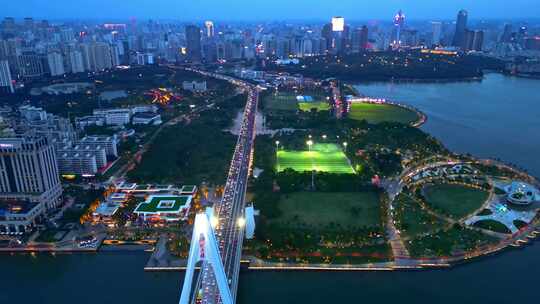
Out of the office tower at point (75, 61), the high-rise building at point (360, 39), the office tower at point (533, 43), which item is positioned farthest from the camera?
the high-rise building at point (360, 39)

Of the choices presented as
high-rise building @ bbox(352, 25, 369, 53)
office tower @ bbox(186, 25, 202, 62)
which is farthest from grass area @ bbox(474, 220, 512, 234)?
high-rise building @ bbox(352, 25, 369, 53)

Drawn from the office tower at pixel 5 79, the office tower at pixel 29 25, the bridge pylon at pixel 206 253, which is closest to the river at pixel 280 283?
the bridge pylon at pixel 206 253

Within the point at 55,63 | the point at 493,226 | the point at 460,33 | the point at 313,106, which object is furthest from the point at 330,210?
the point at 460,33

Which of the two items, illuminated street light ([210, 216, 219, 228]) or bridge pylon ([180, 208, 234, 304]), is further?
illuminated street light ([210, 216, 219, 228])

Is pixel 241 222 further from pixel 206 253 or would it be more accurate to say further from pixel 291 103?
pixel 291 103

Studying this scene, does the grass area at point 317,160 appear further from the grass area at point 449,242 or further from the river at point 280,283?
the river at point 280,283

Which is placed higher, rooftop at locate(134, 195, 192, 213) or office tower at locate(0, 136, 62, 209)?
office tower at locate(0, 136, 62, 209)

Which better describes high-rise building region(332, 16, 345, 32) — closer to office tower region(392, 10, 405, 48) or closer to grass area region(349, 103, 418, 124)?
office tower region(392, 10, 405, 48)
